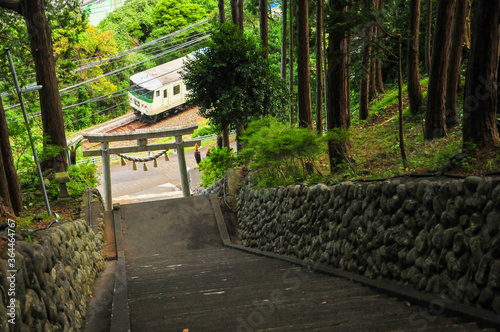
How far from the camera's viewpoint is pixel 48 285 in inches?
159

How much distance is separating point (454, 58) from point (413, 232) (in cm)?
529

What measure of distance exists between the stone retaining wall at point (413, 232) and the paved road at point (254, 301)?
31 centimetres

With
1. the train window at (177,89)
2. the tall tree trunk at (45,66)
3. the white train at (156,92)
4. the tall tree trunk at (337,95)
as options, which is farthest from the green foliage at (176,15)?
the tall tree trunk at (337,95)

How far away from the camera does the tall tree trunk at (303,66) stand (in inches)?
457

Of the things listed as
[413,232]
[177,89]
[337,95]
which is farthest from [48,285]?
[177,89]

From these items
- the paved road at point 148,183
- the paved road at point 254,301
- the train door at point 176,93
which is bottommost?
the paved road at point 148,183

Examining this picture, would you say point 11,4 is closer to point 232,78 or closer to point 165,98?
point 232,78

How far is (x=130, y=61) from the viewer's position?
35531mm

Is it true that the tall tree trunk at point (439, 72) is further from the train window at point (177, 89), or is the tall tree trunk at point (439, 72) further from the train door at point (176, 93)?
the train window at point (177, 89)

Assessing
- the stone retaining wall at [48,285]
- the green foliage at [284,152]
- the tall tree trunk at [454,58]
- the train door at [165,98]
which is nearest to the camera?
the stone retaining wall at [48,285]

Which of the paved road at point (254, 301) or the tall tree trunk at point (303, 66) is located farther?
the tall tree trunk at point (303, 66)

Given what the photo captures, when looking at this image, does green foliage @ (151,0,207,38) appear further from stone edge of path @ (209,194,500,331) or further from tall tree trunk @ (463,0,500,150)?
tall tree trunk @ (463,0,500,150)

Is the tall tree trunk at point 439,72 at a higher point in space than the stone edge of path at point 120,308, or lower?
higher

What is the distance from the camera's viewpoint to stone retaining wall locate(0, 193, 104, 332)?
3.19 m
